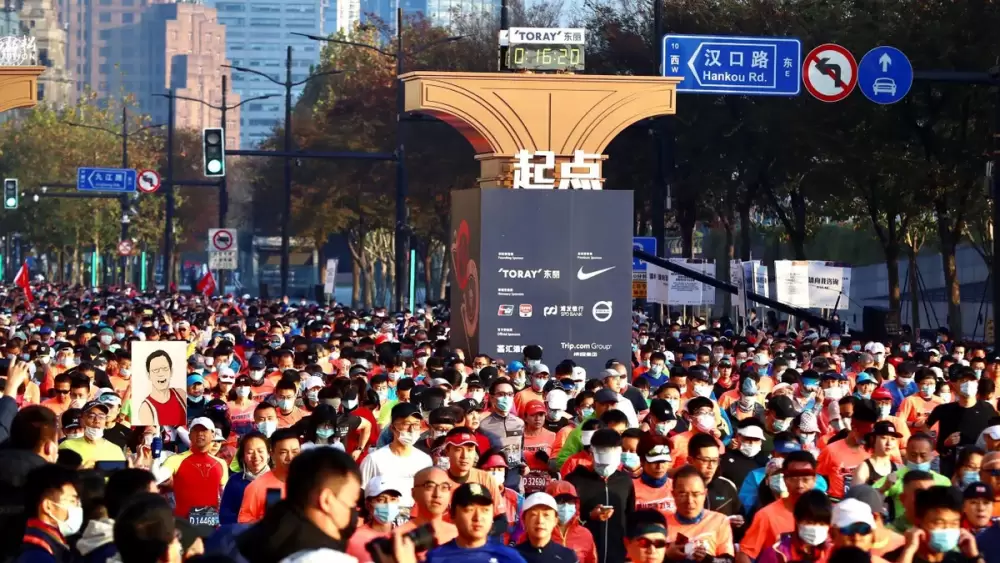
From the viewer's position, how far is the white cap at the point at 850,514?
8.70 m

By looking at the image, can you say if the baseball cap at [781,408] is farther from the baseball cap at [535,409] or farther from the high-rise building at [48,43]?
the high-rise building at [48,43]

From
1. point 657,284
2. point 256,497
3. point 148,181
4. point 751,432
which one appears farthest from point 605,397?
point 148,181

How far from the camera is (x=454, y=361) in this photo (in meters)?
19.8

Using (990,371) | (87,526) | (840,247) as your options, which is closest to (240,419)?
(990,371)

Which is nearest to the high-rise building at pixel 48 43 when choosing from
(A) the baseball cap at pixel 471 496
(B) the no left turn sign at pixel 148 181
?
(B) the no left turn sign at pixel 148 181

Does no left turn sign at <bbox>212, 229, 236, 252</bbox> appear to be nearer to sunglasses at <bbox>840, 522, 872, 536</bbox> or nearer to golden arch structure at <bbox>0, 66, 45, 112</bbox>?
golden arch structure at <bbox>0, 66, 45, 112</bbox>

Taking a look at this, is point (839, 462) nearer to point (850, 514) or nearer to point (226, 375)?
point (850, 514)

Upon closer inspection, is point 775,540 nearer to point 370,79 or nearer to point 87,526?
point 87,526

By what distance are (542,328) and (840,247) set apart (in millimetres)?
57419

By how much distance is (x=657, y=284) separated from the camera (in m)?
35.2

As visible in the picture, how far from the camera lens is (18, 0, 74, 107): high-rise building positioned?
176375 mm

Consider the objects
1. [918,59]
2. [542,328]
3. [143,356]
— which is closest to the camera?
[143,356]

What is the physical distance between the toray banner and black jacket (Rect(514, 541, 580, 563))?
1603 centimetres

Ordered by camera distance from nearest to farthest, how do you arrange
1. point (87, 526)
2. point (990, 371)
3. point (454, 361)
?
point (87, 526)
point (990, 371)
point (454, 361)
